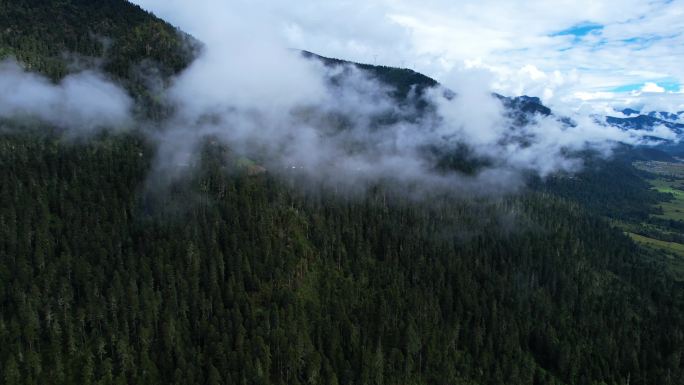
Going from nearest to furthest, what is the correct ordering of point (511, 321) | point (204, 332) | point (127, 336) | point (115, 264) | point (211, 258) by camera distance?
point (127, 336) < point (204, 332) < point (115, 264) < point (211, 258) < point (511, 321)

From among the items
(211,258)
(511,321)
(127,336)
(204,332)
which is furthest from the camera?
(511,321)

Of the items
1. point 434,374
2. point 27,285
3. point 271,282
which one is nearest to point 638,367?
point 434,374

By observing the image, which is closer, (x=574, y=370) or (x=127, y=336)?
(x=127, y=336)

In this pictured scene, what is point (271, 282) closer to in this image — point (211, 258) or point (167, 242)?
point (211, 258)

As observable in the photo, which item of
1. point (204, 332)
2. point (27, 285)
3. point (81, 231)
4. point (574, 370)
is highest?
point (81, 231)

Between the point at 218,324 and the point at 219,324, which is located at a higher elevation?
the point at 218,324

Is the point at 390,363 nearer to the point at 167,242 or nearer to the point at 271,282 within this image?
the point at 271,282

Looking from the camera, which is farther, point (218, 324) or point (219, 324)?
point (219, 324)

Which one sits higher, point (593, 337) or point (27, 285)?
point (27, 285)

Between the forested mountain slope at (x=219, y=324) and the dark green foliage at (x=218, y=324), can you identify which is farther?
the dark green foliage at (x=218, y=324)

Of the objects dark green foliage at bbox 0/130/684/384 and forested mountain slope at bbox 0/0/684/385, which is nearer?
forested mountain slope at bbox 0/0/684/385
